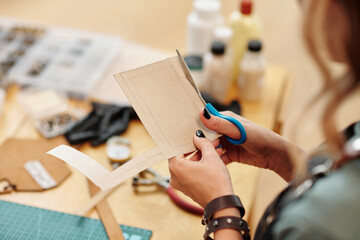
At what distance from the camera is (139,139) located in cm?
117

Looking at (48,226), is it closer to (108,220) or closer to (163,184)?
(108,220)

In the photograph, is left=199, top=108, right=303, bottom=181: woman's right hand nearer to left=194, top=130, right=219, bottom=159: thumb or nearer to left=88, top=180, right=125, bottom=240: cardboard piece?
left=194, top=130, right=219, bottom=159: thumb

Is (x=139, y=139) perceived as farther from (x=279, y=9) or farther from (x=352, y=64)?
A: (x=279, y=9)

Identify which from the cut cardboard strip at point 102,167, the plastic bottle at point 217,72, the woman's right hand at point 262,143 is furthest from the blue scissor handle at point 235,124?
the plastic bottle at point 217,72

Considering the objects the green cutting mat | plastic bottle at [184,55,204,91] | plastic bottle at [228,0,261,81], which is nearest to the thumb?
the green cutting mat

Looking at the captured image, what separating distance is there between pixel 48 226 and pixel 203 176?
0.37 m

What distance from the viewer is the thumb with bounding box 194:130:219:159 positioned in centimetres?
80

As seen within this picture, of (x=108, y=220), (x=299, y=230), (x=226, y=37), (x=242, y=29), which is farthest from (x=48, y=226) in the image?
(x=242, y=29)

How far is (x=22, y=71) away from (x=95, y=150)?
444 mm

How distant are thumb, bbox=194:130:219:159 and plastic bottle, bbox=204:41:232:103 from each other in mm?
454

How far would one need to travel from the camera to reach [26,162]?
1.06 meters

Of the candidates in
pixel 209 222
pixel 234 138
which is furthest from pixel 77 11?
pixel 209 222

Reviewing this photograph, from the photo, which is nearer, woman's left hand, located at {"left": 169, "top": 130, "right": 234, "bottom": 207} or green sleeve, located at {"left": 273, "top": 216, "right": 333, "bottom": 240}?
green sleeve, located at {"left": 273, "top": 216, "right": 333, "bottom": 240}

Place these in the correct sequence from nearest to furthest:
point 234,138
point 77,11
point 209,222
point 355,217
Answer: point 355,217 < point 209,222 < point 234,138 < point 77,11
